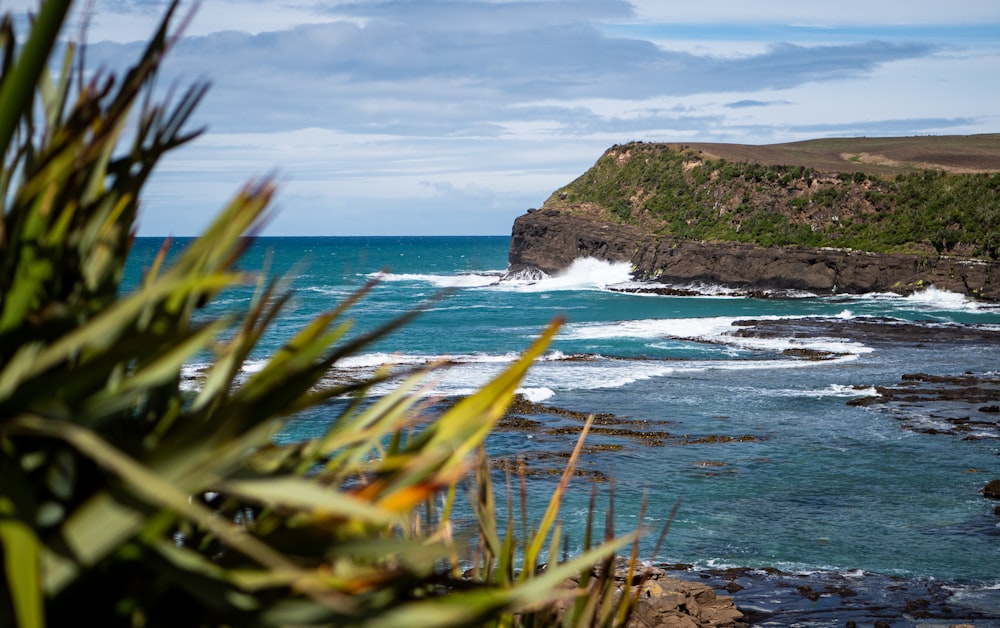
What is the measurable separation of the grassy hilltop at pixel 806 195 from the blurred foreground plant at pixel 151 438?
203 ft

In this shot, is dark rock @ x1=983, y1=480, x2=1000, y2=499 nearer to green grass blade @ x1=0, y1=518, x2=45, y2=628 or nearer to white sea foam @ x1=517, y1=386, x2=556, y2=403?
white sea foam @ x1=517, y1=386, x2=556, y2=403

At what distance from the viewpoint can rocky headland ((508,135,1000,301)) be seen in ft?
193

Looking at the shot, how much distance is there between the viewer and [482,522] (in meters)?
2.76

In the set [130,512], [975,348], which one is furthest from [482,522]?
[975,348]

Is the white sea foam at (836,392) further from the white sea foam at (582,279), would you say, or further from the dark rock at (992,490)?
the white sea foam at (582,279)

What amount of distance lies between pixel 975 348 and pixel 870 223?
3248 cm

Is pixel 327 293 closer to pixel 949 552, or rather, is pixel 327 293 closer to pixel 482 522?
pixel 949 552

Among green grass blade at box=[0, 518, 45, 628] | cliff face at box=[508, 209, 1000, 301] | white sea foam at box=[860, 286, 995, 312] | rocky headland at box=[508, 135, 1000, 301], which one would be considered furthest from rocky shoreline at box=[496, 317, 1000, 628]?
rocky headland at box=[508, 135, 1000, 301]

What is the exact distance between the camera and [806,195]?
72750 mm

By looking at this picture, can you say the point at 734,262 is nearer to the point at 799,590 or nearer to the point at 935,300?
the point at 935,300

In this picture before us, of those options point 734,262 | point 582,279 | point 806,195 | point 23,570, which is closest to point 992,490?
point 23,570

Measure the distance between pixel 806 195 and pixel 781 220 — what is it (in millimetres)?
3899

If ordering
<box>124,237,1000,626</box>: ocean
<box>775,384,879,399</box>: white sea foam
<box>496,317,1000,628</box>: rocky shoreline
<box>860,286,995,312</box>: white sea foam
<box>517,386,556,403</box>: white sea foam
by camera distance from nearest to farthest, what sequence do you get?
<box>496,317,1000,628</box>: rocky shoreline → <box>124,237,1000,626</box>: ocean → <box>517,386,556,403</box>: white sea foam → <box>775,384,879,399</box>: white sea foam → <box>860,286,995,312</box>: white sea foam

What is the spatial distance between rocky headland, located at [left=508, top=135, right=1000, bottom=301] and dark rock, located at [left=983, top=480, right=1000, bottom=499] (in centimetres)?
3929
